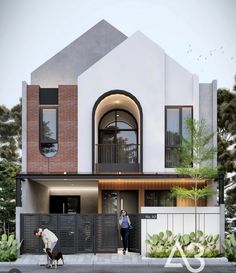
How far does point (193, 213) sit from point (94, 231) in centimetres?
406

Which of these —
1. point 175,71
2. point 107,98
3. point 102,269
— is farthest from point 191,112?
point 102,269

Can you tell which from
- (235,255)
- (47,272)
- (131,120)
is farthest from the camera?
(131,120)

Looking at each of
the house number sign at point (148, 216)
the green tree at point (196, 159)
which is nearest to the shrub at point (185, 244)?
the house number sign at point (148, 216)

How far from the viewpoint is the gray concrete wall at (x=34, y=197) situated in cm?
2366

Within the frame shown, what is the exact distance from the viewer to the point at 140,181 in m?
25.5

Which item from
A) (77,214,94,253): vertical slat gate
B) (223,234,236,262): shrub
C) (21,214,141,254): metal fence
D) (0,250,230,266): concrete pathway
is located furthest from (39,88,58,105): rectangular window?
(223,234,236,262): shrub

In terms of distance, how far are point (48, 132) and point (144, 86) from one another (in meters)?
5.08

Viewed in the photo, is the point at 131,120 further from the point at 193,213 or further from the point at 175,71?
the point at 193,213

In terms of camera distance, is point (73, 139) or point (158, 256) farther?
point (73, 139)

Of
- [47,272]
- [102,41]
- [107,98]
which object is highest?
[102,41]

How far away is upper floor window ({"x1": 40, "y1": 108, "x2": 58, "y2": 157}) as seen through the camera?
2552cm

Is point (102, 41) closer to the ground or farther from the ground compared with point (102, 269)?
farther from the ground

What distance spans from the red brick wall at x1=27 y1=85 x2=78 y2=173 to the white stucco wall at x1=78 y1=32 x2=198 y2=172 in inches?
13.2

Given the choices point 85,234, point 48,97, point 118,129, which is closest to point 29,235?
point 85,234
